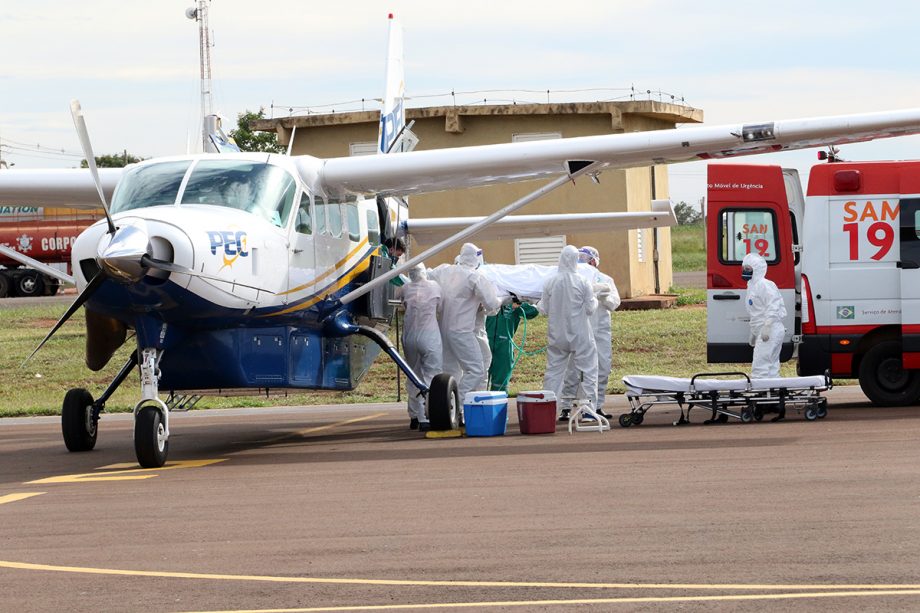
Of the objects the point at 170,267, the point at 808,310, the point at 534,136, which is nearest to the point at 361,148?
the point at 534,136

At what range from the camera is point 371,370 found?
84.0 feet

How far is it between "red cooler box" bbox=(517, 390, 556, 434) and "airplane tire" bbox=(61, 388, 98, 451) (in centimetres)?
479

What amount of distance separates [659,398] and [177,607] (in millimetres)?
9741

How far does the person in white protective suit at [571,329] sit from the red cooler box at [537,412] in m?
0.73

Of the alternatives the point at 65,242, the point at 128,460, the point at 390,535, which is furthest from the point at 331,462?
the point at 65,242

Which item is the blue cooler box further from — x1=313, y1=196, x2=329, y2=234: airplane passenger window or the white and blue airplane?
x1=313, y1=196, x2=329, y2=234: airplane passenger window

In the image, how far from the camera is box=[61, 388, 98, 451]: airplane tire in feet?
49.4

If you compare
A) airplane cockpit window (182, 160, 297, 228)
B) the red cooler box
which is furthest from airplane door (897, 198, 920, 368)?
airplane cockpit window (182, 160, 297, 228)

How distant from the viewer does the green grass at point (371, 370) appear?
23.0m

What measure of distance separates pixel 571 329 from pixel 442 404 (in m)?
1.83

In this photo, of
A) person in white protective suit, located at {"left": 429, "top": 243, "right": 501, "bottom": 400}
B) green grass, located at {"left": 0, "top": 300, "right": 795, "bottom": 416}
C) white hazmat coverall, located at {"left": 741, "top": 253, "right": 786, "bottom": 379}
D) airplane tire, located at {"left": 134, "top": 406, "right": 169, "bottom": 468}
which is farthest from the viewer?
green grass, located at {"left": 0, "top": 300, "right": 795, "bottom": 416}

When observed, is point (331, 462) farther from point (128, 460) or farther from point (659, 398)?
point (659, 398)

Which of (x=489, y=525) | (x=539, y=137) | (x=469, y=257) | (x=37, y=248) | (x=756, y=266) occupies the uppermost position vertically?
(x=539, y=137)

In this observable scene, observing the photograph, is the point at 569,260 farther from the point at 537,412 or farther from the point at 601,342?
the point at 537,412
